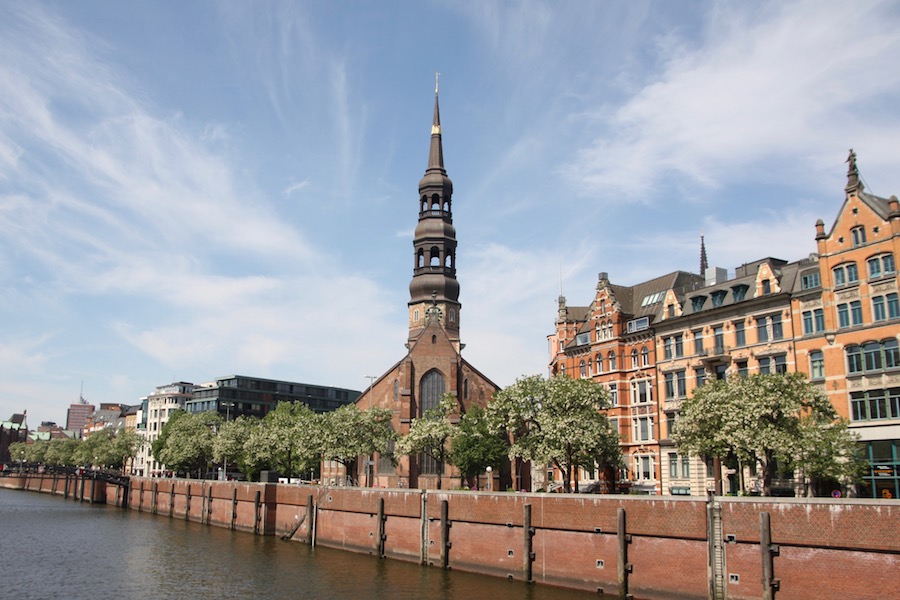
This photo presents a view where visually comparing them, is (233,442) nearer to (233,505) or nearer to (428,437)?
(233,505)

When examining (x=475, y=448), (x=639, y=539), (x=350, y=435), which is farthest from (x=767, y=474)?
(x=350, y=435)

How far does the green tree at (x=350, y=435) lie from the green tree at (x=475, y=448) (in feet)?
29.3

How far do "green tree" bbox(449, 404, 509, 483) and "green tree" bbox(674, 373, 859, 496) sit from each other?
32890mm

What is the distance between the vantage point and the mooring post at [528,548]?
4909 cm

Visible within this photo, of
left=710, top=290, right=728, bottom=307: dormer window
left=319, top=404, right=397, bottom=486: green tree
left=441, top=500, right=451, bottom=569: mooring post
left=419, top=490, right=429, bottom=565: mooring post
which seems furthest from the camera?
left=319, top=404, right=397, bottom=486: green tree

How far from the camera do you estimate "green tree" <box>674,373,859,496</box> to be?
5175 cm

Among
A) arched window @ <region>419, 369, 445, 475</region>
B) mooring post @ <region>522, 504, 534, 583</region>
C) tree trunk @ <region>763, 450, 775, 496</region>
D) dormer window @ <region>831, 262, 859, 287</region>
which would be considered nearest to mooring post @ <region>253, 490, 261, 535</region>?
arched window @ <region>419, 369, 445, 475</region>

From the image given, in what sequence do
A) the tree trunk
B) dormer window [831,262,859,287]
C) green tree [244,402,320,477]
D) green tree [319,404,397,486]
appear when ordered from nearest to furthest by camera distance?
the tree trunk < dormer window [831,262,859,287] < green tree [319,404,397,486] < green tree [244,402,320,477]

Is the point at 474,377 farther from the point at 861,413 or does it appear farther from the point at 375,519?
the point at 861,413

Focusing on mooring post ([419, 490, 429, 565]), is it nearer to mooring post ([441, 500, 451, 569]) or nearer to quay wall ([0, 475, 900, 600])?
quay wall ([0, 475, 900, 600])

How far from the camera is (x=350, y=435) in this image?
87.8m

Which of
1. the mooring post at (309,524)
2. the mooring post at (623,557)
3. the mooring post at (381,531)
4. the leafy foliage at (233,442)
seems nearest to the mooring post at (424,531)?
the mooring post at (381,531)

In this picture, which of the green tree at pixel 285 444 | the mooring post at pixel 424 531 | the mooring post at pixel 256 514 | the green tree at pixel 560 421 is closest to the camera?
the mooring post at pixel 424 531

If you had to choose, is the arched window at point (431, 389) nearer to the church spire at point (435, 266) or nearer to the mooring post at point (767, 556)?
the church spire at point (435, 266)
